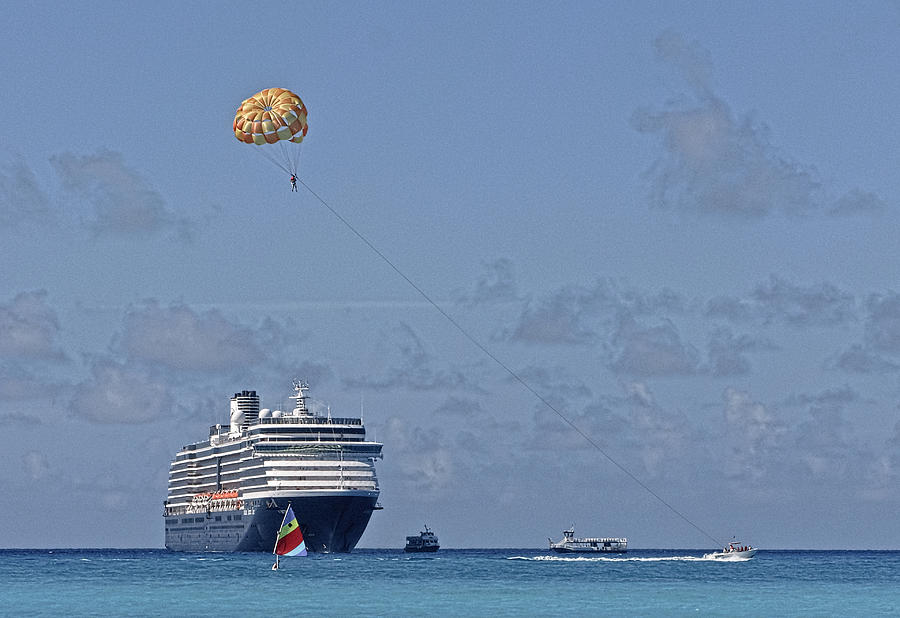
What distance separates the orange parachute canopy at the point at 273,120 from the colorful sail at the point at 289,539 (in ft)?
164

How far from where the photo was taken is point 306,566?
12975cm

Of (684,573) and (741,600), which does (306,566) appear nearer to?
(684,573)

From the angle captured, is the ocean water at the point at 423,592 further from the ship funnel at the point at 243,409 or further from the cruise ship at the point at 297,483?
the ship funnel at the point at 243,409

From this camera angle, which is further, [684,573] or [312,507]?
[312,507]

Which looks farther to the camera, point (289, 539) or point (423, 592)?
point (289, 539)

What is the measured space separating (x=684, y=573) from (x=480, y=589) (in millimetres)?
38834

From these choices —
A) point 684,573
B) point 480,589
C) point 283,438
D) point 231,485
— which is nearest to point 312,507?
point 283,438

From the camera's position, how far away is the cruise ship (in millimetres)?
148125

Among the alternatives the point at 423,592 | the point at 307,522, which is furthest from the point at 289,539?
the point at 423,592

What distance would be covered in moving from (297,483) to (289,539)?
23.3 m

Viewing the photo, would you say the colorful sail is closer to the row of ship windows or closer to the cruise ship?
the cruise ship

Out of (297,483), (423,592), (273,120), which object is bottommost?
(423,592)

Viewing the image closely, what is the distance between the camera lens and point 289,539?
12694 cm

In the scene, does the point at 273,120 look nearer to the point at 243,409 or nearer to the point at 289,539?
the point at 289,539
